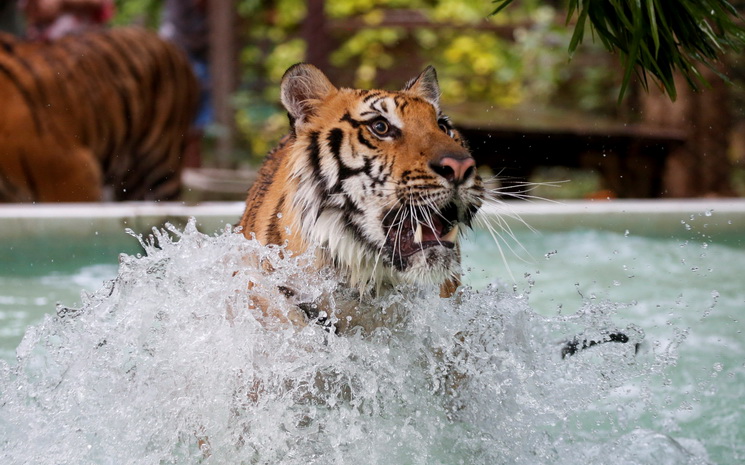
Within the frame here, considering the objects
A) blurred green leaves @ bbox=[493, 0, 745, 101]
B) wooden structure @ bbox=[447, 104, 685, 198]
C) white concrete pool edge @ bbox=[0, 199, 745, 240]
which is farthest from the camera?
wooden structure @ bbox=[447, 104, 685, 198]

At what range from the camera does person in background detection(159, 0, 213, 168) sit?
6.25 metres

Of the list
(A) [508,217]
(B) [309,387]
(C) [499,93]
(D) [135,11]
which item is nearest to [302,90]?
(B) [309,387]

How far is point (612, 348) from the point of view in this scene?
6.73 feet

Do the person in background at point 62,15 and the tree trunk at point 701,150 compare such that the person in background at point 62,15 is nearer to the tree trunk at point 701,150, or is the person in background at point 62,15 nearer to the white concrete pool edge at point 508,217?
the white concrete pool edge at point 508,217

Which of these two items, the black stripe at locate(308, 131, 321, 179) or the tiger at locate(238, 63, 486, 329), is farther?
the black stripe at locate(308, 131, 321, 179)

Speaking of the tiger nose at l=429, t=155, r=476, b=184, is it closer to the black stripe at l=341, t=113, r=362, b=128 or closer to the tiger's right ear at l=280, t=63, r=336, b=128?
the black stripe at l=341, t=113, r=362, b=128

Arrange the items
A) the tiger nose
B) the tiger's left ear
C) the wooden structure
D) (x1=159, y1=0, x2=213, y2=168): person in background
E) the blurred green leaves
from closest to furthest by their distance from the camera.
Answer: the tiger nose
the blurred green leaves
the tiger's left ear
the wooden structure
(x1=159, y1=0, x2=213, y2=168): person in background

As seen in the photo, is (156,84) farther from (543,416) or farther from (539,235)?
(543,416)

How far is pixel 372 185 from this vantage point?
5.39 feet

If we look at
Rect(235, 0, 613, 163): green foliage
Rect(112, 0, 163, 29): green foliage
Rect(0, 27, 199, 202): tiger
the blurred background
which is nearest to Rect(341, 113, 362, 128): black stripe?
the blurred background

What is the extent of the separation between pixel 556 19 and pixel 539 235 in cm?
375

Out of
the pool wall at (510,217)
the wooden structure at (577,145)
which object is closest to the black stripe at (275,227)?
the pool wall at (510,217)

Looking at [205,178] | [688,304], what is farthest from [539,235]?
[205,178]

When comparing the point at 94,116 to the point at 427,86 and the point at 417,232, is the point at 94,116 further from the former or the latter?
the point at 417,232
